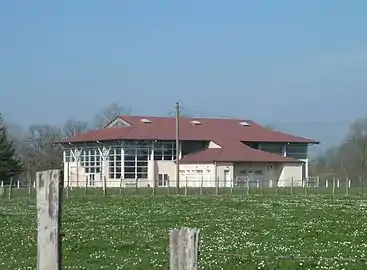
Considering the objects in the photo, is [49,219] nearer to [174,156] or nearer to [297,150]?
[174,156]

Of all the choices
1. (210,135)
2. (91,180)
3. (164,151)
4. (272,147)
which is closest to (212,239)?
(164,151)

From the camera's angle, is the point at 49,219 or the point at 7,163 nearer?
the point at 49,219

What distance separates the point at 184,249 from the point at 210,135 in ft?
309

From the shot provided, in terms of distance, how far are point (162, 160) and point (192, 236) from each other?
8911cm

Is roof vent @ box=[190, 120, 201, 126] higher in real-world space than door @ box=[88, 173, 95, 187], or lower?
higher

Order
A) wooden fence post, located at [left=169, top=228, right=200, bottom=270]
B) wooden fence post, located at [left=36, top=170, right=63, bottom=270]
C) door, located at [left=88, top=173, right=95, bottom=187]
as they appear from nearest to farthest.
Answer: wooden fence post, located at [left=169, top=228, right=200, bottom=270] < wooden fence post, located at [left=36, top=170, right=63, bottom=270] < door, located at [left=88, top=173, right=95, bottom=187]

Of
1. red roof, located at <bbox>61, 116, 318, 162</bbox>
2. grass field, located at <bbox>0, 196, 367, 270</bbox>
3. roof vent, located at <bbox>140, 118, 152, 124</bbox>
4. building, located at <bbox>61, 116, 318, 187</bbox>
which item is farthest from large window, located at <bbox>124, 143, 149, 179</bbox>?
grass field, located at <bbox>0, 196, 367, 270</bbox>

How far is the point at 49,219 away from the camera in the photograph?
7.41 metres

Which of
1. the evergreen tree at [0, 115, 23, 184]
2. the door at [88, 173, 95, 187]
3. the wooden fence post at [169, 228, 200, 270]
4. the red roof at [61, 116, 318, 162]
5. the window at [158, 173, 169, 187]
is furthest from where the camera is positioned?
the door at [88, 173, 95, 187]

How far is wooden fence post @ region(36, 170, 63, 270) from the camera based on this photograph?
7.36 metres

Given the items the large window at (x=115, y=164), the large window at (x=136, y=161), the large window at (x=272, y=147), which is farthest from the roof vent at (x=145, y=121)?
the large window at (x=272, y=147)

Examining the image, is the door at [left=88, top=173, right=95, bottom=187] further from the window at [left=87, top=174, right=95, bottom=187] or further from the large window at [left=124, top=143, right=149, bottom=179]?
the large window at [left=124, top=143, right=149, bottom=179]

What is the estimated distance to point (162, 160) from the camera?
96.1 m

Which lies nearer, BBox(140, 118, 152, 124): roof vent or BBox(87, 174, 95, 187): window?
BBox(87, 174, 95, 187): window
